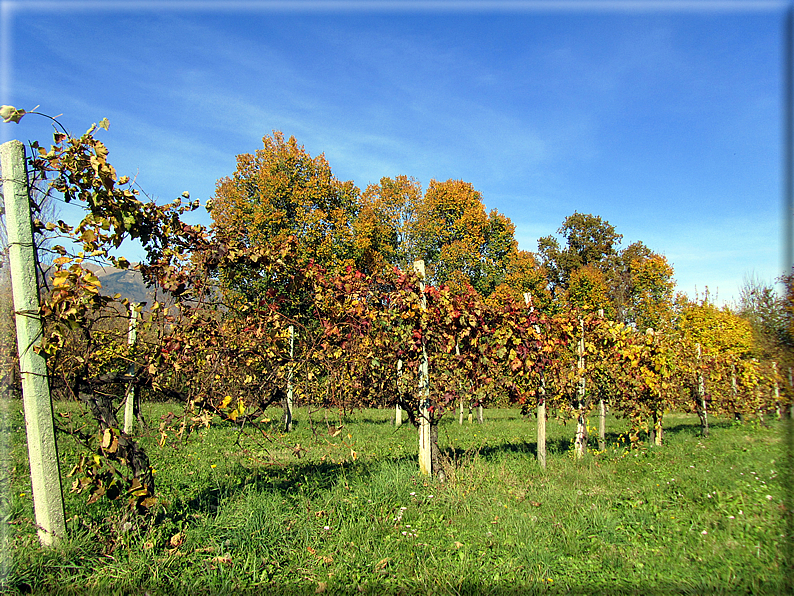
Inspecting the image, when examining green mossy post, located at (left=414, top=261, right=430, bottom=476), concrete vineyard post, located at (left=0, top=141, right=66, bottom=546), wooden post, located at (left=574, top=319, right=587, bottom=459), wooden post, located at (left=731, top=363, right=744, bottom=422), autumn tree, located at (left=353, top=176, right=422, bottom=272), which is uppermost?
autumn tree, located at (left=353, top=176, right=422, bottom=272)

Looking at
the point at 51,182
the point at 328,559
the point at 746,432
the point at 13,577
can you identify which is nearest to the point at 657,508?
the point at 328,559

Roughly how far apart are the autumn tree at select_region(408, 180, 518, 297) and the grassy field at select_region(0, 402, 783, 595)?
18.4 m

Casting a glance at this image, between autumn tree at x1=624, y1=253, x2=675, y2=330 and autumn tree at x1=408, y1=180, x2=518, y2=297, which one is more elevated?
autumn tree at x1=408, y1=180, x2=518, y2=297

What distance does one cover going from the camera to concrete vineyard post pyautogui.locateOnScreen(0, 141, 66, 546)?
312 cm

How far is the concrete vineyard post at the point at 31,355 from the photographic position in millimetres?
3125

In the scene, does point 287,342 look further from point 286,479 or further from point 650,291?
point 650,291

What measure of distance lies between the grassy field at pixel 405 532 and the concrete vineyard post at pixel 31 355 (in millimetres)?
314

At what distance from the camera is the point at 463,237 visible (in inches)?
989

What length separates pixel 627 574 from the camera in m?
3.60

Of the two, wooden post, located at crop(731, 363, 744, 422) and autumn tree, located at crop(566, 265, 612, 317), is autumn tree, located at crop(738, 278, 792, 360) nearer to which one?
wooden post, located at crop(731, 363, 744, 422)

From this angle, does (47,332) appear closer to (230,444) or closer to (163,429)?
(163,429)

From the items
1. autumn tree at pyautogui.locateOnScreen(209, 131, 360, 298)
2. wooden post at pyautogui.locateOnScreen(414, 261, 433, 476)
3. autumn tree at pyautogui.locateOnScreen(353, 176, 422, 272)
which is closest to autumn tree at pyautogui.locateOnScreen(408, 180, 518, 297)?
autumn tree at pyautogui.locateOnScreen(353, 176, 422, 272)

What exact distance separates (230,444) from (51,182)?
6.13 meters

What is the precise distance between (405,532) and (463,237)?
22075mm
